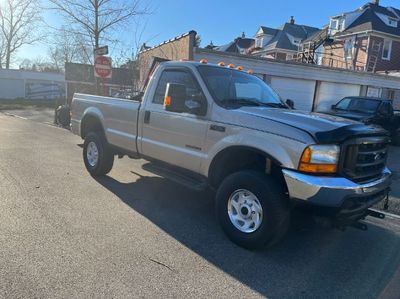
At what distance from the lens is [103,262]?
370cm

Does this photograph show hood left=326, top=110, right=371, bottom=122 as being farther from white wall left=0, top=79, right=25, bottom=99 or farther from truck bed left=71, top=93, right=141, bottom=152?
white wall left=0, top=79, right=25, bottom=99

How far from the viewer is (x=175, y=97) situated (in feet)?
15.5

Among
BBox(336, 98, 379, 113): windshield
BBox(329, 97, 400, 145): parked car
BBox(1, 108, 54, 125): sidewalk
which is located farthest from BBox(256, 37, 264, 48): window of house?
BBox(336, 98, 379, 113): windshield

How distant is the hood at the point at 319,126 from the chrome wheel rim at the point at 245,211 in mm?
889

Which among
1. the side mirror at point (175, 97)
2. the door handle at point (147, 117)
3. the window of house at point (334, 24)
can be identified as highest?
Result: the window of house at point (334, 24)

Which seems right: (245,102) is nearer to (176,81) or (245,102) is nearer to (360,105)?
(176,81)

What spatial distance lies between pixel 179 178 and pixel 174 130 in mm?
657

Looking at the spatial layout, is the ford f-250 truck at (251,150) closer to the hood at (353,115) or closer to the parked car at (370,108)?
the hood at (353,115)

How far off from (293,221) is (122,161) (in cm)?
538

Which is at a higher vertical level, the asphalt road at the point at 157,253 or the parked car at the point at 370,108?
the parked car at the point at 370,108

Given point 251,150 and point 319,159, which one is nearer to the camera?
point 319,159

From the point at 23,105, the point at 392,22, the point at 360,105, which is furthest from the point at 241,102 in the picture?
the point at 392,22

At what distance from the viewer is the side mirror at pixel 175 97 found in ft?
15.3

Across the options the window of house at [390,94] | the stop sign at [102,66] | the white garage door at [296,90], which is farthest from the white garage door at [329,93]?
the stop sign at [102,66]
